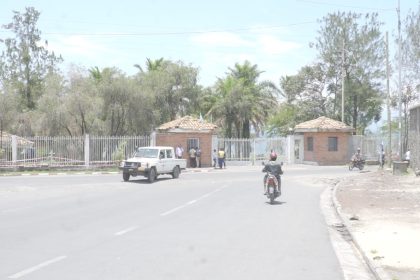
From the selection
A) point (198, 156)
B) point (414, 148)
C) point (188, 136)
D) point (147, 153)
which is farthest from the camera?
point (188, 136)

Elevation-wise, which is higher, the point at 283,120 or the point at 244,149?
the point at 283,120

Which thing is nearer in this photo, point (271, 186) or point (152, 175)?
point (271, 186)

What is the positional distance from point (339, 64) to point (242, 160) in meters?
19.1

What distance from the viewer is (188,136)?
42781 millimetres

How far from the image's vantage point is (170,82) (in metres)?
54.6

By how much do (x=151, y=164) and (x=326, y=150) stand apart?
24.3m

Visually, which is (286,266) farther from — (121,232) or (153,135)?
(153,135)

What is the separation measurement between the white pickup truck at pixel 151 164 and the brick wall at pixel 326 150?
800 inches

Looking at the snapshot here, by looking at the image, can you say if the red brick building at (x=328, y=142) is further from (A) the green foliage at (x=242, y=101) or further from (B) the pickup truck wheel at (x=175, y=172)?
(B) the pickup truck wheel at (x=175, y=172)

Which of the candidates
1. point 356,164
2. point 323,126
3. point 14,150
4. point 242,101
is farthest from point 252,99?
point 14,150

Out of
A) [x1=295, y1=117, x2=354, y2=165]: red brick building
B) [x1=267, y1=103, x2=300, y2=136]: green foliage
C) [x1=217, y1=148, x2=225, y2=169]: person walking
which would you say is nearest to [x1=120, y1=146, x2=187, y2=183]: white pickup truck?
[x1=217, y1=148, x2=225, y2=169]: person walking

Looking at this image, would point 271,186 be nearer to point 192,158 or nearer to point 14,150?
point 14,150

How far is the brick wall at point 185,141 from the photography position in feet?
139

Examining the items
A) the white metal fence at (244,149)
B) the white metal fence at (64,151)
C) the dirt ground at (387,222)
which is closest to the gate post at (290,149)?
the white metal fence at (244,149)
